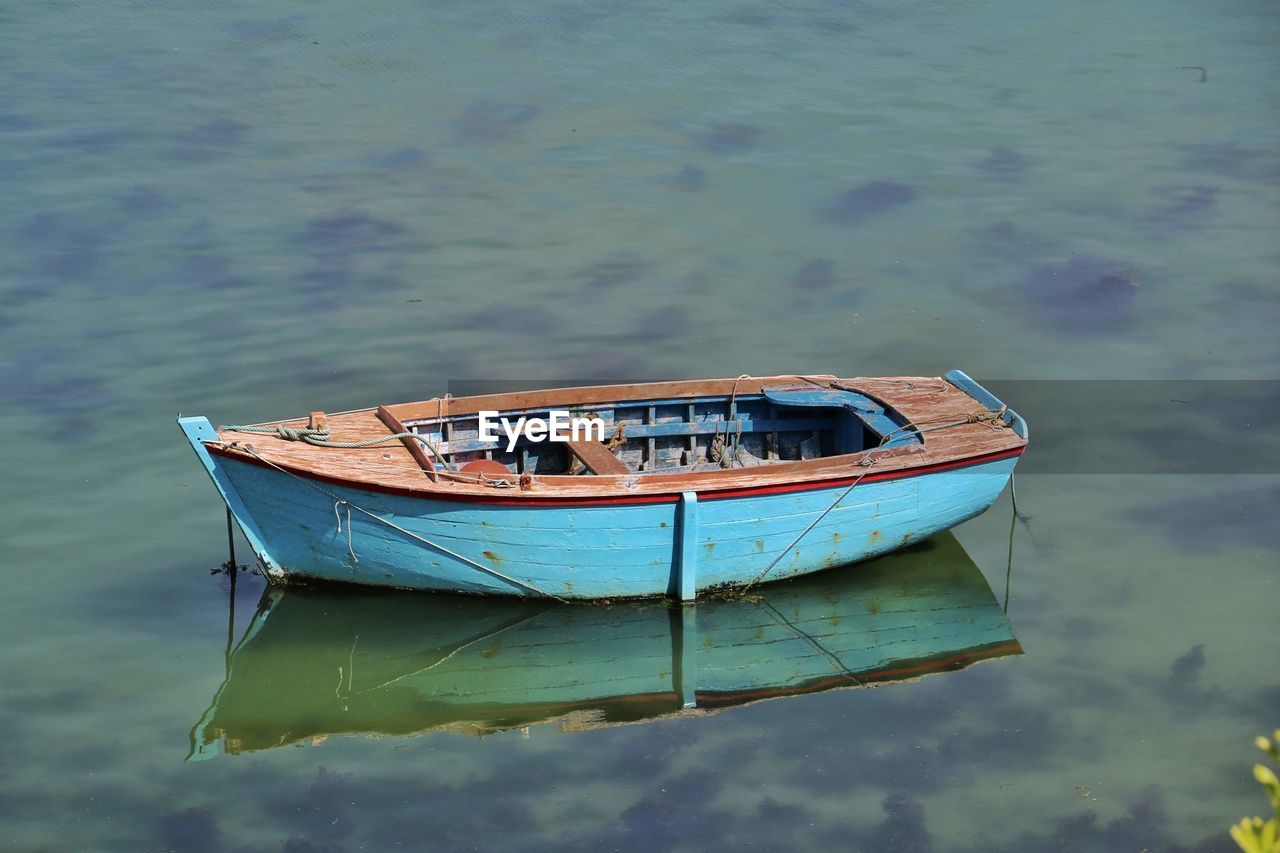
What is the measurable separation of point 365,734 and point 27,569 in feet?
13.3

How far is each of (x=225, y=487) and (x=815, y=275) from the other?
9855mm

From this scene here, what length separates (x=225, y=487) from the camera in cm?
1256

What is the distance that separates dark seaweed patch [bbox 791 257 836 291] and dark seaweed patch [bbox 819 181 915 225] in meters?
1.44

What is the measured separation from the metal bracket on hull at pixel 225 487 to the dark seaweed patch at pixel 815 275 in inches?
360

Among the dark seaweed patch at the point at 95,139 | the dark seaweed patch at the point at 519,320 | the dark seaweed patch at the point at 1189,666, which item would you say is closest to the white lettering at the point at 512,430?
the dark seaweed patch at the point at 519,320

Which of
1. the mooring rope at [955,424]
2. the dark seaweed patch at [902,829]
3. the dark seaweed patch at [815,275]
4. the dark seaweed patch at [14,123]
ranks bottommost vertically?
the dark seaweed patch at [902,829]

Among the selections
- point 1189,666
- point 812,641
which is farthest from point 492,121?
point 1189,666

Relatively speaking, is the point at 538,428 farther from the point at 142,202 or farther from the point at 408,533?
the point at 142,202

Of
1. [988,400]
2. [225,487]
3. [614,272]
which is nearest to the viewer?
[225,487]

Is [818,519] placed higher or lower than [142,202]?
lower

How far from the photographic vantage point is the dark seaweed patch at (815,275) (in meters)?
20.0

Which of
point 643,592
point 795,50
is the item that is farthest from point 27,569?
point 795,50

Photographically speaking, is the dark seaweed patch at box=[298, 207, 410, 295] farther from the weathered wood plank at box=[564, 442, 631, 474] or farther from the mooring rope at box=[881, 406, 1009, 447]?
the mooring rope at box=[881, 406, 1009, 447]

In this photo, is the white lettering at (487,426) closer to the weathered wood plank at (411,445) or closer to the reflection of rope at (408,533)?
the weathered wood plank at (411,445)
